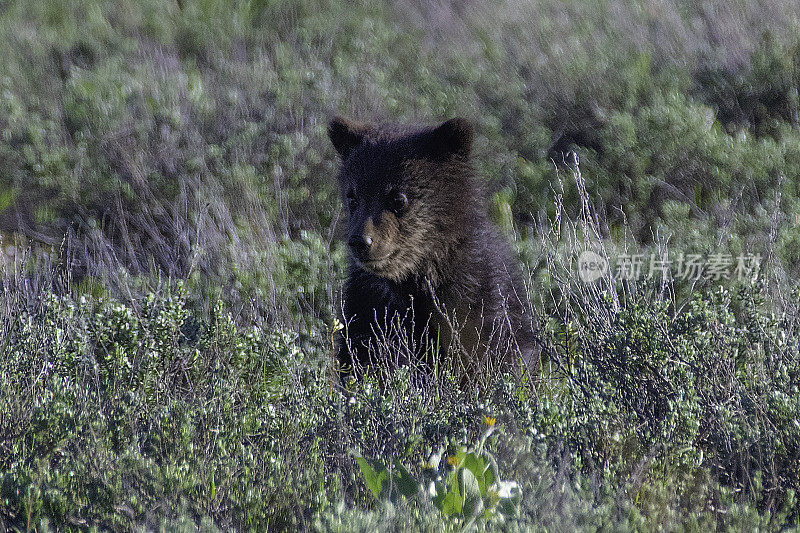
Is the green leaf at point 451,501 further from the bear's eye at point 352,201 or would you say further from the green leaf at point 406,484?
the bear's eye at point 352,201

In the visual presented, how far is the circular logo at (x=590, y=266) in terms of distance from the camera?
4281mm

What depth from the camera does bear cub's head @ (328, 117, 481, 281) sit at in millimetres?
3969

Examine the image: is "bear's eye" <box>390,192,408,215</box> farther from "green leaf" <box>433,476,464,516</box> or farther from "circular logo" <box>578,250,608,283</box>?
"green leaf" <box>433,476,464,516</box>

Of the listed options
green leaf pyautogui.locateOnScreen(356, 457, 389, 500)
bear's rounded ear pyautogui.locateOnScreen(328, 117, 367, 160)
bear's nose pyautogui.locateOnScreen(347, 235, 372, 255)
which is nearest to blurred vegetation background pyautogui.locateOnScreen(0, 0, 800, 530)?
green leaf pyautogui.locateOnScreen(356, 457, 389, 500)

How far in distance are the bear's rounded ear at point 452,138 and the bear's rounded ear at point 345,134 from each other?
51 cm

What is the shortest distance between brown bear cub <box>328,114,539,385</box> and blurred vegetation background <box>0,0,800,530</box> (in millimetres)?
317

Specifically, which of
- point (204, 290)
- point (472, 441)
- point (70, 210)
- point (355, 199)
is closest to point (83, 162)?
point (70, 210)

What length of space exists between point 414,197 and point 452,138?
14.9 inches

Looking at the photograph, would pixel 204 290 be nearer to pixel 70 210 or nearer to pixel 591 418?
pixel 70 210

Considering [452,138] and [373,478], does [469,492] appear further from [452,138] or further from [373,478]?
[452,138]

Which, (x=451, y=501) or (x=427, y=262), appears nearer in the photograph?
(x=451, y=501)

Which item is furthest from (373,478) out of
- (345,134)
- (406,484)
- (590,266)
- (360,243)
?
(345,134)

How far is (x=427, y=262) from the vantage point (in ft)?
13.3

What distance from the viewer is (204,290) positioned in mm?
5594
